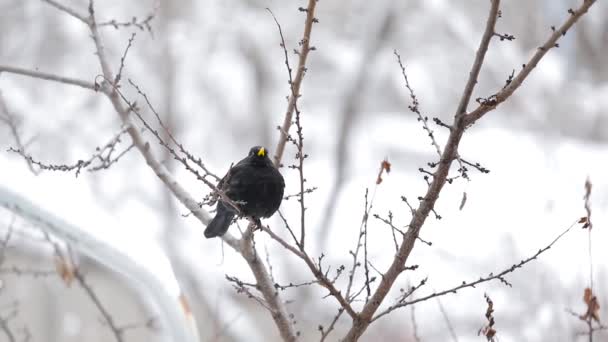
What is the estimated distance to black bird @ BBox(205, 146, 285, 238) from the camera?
451 cm

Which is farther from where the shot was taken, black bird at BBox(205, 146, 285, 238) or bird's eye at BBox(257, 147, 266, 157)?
bird's eye at BBox(257, 147, 266, 157)

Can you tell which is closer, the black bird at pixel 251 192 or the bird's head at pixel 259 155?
the black bird at pixel 251 192

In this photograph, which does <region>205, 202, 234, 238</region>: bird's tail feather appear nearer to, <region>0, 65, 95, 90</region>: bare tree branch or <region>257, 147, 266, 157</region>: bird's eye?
<region>257, 147, 266, 157</region>: bird's eye

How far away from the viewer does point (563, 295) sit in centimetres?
946

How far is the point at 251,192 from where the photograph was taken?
4523mm

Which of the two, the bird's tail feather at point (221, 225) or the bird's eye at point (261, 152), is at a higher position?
the bird's eye at point (261, 152)

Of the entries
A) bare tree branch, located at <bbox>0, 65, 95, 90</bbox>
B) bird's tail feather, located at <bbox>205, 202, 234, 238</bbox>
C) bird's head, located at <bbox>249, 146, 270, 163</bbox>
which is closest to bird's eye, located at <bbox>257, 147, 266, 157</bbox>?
bird's head, located at <bbox>249, 146, 270, 163</bbox>

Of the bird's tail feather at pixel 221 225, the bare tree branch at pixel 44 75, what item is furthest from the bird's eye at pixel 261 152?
the bare tree branch at pixel 44 75

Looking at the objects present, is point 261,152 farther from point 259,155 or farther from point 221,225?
point 221,225

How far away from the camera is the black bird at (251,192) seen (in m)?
4.51

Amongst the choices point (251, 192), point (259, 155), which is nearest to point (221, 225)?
point (251, 192)

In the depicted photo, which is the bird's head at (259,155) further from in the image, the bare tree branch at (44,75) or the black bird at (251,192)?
the bare tree branch at (44,75)

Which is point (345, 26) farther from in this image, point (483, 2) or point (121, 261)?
point (121, 261)

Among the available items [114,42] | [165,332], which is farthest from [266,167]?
[114,42]
